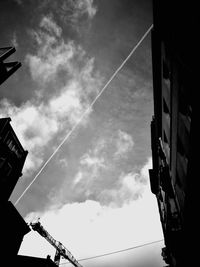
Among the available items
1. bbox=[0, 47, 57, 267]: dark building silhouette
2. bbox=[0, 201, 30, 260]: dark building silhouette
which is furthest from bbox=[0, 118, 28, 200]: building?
bbox=[0, 201, 30, 260]: dark building silhouette

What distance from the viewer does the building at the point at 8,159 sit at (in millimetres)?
17969

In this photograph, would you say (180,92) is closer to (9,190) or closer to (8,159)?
(8,159)

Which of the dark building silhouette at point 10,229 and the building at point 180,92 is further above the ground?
the building at point 180,92

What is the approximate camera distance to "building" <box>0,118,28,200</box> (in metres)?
18.0

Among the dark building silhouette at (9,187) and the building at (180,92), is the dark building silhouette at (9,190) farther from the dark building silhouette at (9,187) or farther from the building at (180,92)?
the building at (180,92)

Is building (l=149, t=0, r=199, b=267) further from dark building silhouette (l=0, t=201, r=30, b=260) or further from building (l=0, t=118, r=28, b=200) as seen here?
building (l=0, t=118, r=28, b=200)

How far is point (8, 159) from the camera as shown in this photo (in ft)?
62.0

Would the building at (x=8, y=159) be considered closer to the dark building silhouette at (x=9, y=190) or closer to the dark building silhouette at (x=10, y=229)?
the dark building silhouette at (x=9, y=190)

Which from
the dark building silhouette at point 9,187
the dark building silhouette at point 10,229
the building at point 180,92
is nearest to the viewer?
the building at point 180,92

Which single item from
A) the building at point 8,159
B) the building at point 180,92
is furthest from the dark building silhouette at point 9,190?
the building at point 180,92

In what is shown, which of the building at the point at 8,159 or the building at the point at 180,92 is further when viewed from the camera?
the building at the point at 8,159

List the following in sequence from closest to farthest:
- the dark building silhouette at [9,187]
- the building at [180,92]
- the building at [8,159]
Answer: the building at [180,92] < the dark building silhouette at [9,187] < the building at [8,159]

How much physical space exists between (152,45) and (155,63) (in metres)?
1.64

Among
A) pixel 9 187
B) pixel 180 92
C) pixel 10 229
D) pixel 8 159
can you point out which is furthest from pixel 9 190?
pixel 180 92
